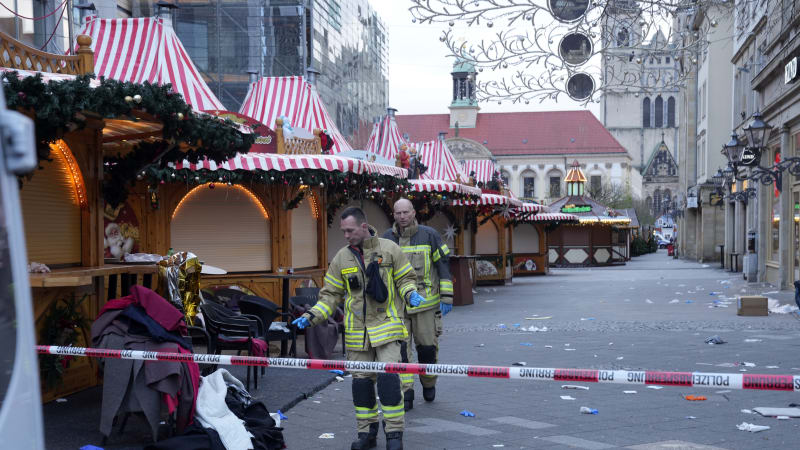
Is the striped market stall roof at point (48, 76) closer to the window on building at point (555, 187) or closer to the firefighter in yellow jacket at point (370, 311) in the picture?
the firefighter in yellow jacket at point (370, 311)

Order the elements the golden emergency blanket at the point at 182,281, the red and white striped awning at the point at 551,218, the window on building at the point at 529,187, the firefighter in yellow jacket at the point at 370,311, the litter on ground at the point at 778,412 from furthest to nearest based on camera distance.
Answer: the window on building at the point at 529,187, the red and white striped awning at the point at 551,218, the golden emergency blanket at the point at 182,281, the litter on ground at the point at 778,412, the firefighter in yellow jacket at the point at 370,311

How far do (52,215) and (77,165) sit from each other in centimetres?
58

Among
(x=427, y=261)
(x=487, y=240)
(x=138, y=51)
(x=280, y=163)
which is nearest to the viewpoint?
(x=427, y=261)

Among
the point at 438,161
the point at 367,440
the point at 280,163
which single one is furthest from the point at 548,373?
the point at 438,161

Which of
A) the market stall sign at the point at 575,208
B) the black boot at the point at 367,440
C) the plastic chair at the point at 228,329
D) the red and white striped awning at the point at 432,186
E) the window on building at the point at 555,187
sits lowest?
the black boot at the point at 367,440

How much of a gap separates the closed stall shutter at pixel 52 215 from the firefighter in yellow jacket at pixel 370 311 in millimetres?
3139

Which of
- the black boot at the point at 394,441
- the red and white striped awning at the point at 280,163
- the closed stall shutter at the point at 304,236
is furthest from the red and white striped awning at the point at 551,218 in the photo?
the black boot at the point at 394,441

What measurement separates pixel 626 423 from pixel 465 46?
3580 mm

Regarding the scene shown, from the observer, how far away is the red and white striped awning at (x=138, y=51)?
13227 millimetres

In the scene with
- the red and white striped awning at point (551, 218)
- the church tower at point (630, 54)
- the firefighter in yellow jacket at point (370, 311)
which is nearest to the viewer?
the firefighter in yellow jacket at point (370, 311)

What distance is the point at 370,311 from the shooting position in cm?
657

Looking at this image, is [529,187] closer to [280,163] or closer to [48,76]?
[280,163]

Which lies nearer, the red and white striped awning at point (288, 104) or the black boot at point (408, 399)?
the black boot at point (408, 399)

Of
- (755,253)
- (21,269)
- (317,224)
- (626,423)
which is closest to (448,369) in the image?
(626,423)
